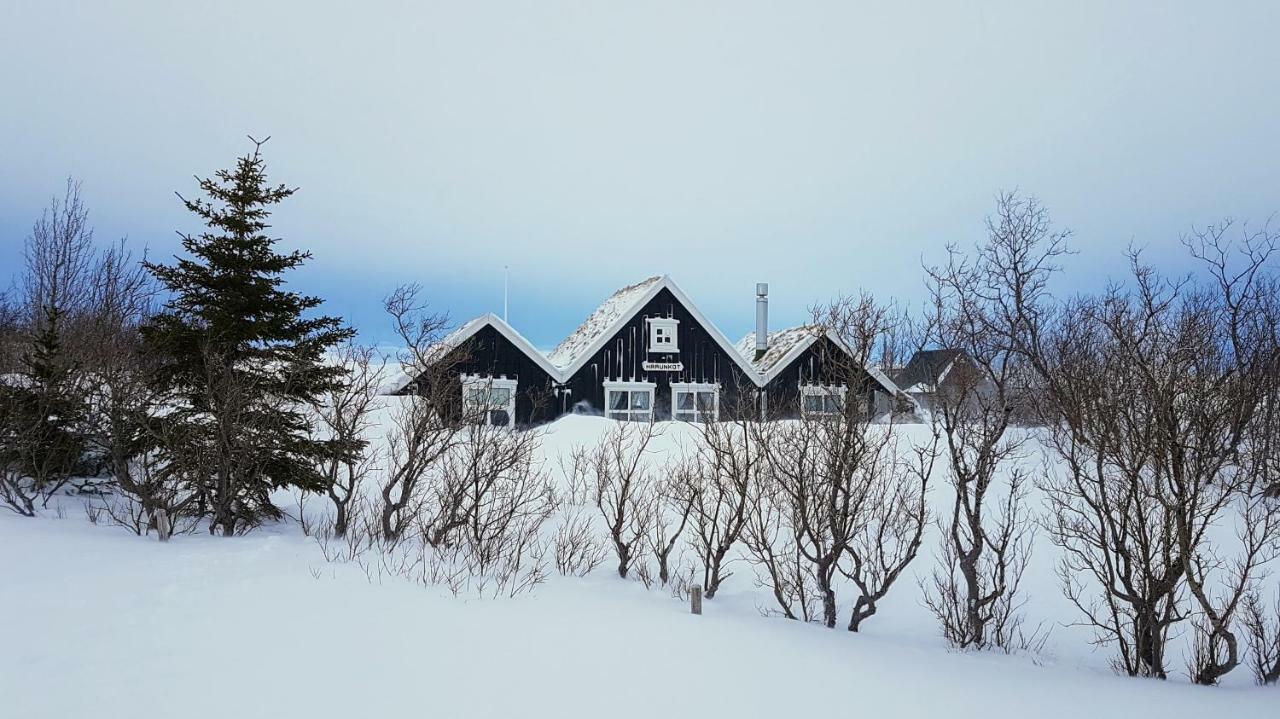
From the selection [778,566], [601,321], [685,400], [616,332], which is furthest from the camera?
[601,321]

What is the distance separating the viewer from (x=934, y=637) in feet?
36.0

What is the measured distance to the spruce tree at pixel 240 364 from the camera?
1266 centimetres

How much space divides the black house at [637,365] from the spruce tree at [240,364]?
28.6 ft

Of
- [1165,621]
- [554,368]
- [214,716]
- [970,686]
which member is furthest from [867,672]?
[554,368]

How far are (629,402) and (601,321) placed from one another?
3759 mm

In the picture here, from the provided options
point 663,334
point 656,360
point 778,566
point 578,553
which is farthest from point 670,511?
point 663,334

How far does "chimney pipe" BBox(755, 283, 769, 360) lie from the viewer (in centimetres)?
2897

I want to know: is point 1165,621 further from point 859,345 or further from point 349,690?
point 349,690

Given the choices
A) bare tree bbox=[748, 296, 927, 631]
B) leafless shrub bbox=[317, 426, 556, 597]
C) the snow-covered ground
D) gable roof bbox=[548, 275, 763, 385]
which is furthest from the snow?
the snow-covered ground

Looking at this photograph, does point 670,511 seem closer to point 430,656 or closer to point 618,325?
point 430,656

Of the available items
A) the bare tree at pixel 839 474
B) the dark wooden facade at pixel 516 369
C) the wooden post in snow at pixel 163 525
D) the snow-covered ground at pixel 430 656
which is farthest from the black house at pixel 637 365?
the snow-covered ground at pixel 430 656

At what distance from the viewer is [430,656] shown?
23.5ft

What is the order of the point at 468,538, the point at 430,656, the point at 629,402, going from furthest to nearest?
the point at 629,402 → the point at 468,538 → the point at 430,656

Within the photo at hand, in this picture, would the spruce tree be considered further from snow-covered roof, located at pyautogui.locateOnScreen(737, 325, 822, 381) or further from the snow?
snow-covered roof, located at pyautogui.locateOnScreen(737, 325, 822, 381)
